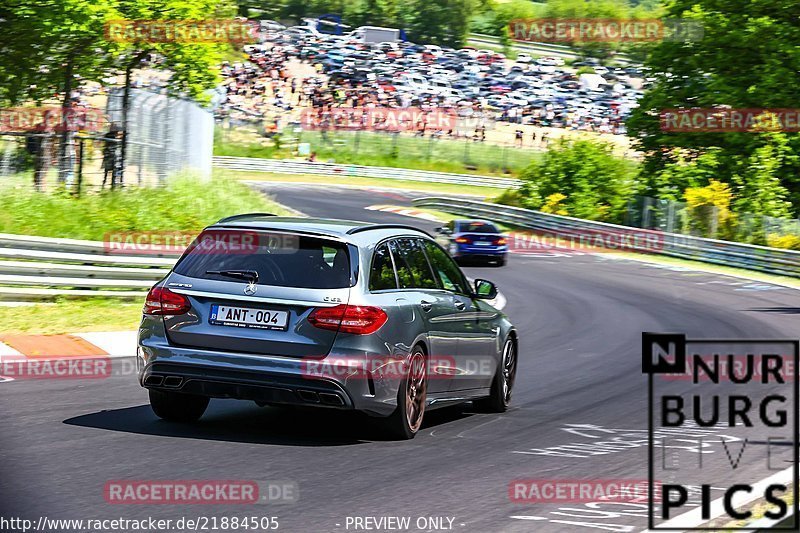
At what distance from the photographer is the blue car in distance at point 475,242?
3288cm

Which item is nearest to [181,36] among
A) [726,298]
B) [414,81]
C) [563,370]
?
[726,298]

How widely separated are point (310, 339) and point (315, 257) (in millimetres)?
674

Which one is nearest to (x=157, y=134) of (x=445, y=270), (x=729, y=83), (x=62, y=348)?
(x=62, y=348)

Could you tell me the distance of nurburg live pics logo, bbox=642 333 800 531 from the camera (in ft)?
20.3

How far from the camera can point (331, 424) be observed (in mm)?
9336

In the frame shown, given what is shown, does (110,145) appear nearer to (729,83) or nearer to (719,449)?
(719,449)

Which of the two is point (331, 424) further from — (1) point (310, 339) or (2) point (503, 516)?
(2) point (503, 516)

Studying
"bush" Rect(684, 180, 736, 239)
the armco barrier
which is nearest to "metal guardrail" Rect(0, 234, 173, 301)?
the armco barrier

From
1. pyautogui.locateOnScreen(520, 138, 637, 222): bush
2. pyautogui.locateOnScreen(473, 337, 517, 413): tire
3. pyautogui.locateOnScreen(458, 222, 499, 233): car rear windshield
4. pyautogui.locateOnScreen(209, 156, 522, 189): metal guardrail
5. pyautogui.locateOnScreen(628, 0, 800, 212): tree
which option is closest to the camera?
pyautogui.locateOnScreen(473, 337, 517, 413): tire

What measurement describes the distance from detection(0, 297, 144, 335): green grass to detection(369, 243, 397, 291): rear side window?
→ 689 centimetres

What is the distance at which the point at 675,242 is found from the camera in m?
41.2

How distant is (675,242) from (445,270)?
107 ft
